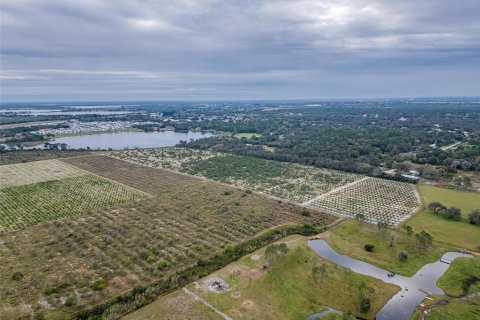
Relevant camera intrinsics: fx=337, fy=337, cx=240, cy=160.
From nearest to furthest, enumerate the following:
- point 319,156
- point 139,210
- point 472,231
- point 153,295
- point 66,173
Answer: point 153,295 < point 472,231 < point 139,210 < point 66,173 < point 319,156

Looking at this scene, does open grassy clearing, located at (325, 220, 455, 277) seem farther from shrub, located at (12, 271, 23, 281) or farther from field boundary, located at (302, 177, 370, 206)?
shrub, located at (12, 271, 23, 281)

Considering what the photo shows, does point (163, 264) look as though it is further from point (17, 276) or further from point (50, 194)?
point (50, 194)

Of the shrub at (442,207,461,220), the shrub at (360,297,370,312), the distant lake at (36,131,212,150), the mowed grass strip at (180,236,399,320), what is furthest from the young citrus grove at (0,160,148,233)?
the shrub at (442,207,461,220)

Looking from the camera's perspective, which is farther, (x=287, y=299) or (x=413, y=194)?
(x=413, y=194)

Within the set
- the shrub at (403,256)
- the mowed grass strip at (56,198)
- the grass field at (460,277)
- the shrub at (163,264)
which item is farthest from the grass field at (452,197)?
the mowed grass strip at (56,198)

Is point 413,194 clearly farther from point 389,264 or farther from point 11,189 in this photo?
point 11,189

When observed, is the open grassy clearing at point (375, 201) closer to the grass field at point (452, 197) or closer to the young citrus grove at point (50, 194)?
the grass field at point (452, 197)

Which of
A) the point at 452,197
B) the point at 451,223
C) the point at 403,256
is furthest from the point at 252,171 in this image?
the point at 403,256

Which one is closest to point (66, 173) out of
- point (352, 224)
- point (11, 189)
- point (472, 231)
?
point (11, 189)
